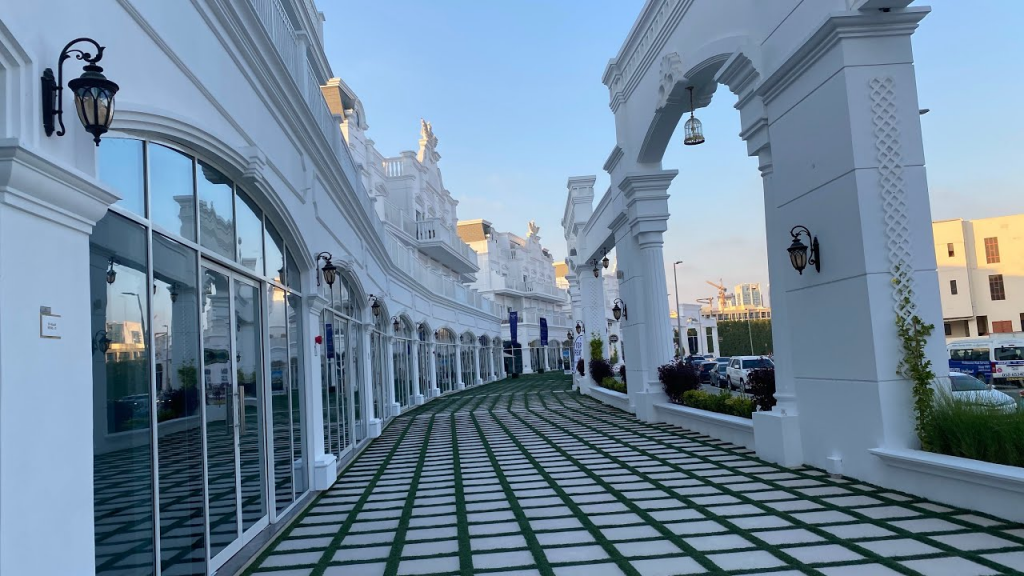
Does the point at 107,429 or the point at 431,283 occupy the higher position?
the point at 431,283

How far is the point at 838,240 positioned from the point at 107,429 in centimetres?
592

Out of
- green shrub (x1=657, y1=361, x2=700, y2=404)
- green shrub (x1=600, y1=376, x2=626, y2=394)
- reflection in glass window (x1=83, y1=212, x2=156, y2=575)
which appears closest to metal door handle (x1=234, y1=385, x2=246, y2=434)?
reflection in glass window (x1=83, y1=212, x2=156, y2=575)

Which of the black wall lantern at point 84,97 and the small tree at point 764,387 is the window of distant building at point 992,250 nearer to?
the small tree at point 764,387

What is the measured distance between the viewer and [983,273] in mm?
35531

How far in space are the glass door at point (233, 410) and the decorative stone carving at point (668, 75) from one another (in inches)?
263

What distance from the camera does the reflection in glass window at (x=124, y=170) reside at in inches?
134

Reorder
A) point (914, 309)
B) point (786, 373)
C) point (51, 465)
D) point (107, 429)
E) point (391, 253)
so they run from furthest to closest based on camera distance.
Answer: point (391, 253) → point (786, 373) → point (914, 309) → point (107, 429) → point (51, 465)

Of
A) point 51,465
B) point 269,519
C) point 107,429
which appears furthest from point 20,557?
point 269,519

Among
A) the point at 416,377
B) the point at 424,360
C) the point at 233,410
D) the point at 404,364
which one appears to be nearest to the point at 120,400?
the point at 233,410

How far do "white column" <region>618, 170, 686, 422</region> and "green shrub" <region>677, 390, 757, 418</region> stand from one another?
112cm

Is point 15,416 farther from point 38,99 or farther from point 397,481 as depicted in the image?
point 397,481

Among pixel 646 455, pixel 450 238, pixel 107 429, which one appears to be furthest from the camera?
pixel 450 238

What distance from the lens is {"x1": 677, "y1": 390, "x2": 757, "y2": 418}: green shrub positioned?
359 inches

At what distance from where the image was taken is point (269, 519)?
6059 mm
